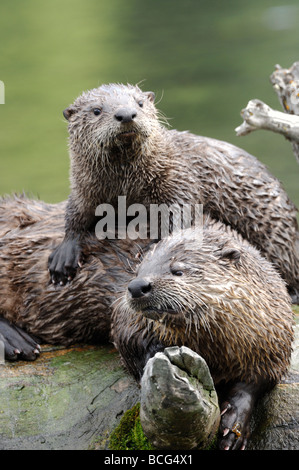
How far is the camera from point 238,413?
3.16m

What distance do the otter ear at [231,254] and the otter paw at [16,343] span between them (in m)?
1.18

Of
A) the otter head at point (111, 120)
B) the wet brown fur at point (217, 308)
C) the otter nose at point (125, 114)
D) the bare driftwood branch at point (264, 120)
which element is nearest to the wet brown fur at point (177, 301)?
the wet brown fur at point (217, 308)

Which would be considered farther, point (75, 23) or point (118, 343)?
point (75, 23)

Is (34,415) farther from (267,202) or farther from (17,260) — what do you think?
(267,202)

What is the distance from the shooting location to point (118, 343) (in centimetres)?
352

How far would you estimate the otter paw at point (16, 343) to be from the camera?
3854 millimetres

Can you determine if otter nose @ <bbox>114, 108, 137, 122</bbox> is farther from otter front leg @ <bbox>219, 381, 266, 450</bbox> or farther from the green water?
the green water

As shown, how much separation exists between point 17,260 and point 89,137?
0.75 m

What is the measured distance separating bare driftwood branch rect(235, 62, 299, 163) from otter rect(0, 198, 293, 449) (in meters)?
1.31

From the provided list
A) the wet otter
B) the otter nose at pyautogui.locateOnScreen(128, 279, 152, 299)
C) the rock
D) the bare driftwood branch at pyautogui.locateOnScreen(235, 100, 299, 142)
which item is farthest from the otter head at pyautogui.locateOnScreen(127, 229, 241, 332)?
the bare driftwood branch at pyautogui.locateOnScreen(235, 100, 299, 142)

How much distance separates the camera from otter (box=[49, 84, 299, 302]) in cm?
393

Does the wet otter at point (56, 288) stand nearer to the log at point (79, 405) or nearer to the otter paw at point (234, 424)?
the log at point (79, 405)
